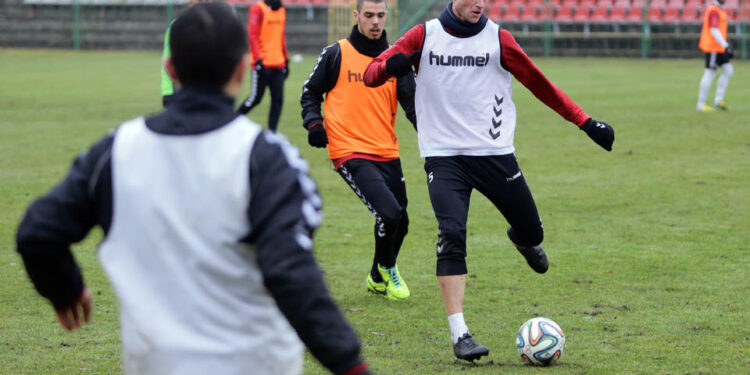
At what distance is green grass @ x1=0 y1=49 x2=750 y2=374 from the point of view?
230 inches

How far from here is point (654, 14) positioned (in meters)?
35.6

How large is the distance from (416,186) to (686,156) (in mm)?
4131

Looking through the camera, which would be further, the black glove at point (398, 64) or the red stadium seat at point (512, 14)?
the red stadium seat at point (512, 14)

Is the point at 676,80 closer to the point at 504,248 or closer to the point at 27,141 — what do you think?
the point at 27,141

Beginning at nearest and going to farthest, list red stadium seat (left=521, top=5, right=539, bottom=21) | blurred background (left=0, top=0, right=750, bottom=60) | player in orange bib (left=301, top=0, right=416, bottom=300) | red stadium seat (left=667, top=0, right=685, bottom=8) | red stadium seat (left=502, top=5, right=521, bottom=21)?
player in orange bib (left=301, top=0, right=416, bottom=300) < blurred background (left=0, top=0, right=750, bottom=60) < red stadium seat (left=667, top=0, right=685, bottom=8) < red stadium seat (left=521, top=5, right=539, bottom=21) < red stadium seat (left=502, top=5, right=521, bottom=21)

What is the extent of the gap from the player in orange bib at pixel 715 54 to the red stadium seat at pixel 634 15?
16034 mm

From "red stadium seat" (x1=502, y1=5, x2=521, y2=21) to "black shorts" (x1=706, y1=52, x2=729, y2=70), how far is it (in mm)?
18027

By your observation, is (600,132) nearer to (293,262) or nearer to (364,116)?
(364,116)

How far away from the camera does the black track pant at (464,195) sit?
19.2 feet

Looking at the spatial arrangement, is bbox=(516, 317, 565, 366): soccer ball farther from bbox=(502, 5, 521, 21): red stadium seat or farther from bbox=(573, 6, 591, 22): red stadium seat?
bbox=(502, 5, 521, 21): red stadium seat

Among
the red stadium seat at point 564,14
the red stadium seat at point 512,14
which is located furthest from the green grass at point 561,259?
the red stadium seat at point 512,14

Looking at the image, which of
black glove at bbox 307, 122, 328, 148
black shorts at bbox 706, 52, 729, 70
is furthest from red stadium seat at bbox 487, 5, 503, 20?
black glove at bbox 307, 122, 328, 148

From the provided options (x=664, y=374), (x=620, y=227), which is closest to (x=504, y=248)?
(x=620, y=227)

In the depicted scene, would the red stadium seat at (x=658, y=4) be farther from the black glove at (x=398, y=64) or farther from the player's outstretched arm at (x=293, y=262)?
the player's outstretched arm at (x=293, y=262)
